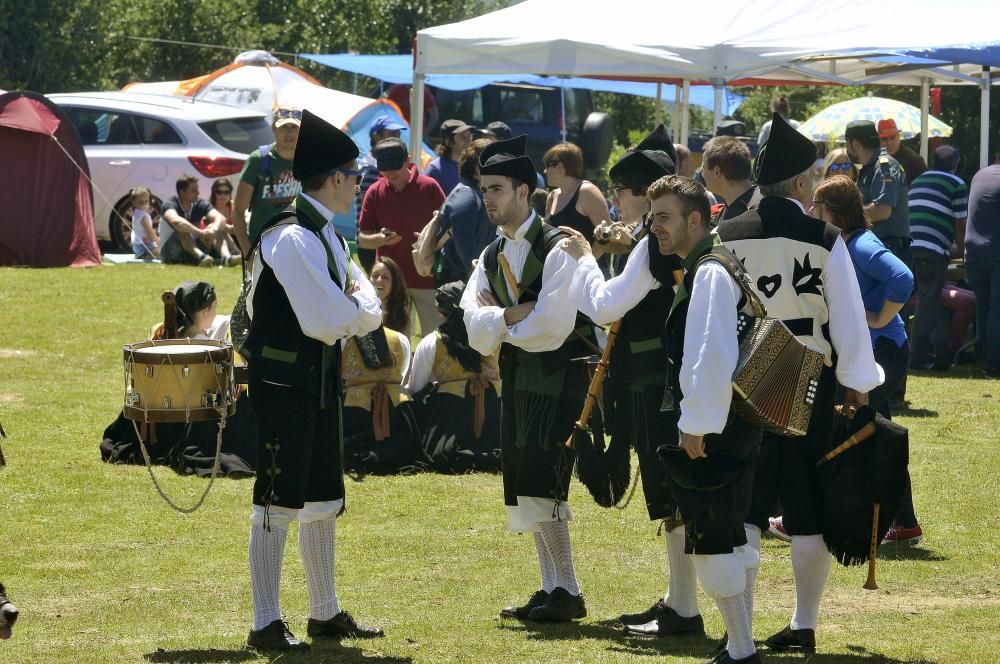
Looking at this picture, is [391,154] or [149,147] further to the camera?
[149,147]

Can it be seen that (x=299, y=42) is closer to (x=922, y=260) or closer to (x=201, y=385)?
(x=922, y=260)

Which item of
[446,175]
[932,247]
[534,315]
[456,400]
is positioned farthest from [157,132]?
[534,315]

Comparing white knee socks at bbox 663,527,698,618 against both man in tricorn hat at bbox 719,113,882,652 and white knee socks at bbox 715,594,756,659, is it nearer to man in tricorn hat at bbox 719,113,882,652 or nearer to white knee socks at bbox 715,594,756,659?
man in tricorn hat at bbox 719,113,882,652

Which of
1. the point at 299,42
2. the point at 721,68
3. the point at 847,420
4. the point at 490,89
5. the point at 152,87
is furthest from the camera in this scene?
the point at 299,42

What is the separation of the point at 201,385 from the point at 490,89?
1703 centimetres

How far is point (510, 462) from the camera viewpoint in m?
6.10

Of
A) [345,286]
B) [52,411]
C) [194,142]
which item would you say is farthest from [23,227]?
[345,286]

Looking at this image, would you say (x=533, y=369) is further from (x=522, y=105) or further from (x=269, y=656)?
(x=522, y=105)

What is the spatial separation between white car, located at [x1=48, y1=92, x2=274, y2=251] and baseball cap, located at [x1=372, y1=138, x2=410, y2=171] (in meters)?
8.46

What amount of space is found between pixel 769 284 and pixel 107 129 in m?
14.5

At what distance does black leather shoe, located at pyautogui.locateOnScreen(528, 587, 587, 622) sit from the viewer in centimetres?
593

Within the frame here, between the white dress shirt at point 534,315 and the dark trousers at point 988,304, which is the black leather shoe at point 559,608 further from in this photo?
the dark trousers at point 988,304

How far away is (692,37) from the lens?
11797 mm

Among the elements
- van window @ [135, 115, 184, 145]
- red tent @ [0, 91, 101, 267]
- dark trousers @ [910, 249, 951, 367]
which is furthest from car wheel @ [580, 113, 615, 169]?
dark trousers @ [910, 249, 951, 367]
